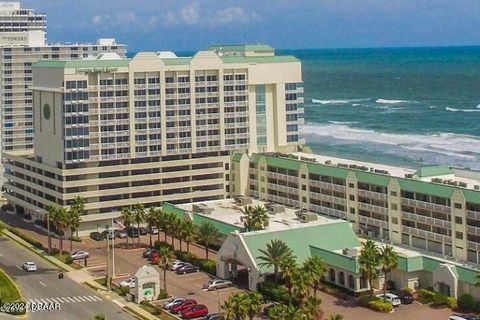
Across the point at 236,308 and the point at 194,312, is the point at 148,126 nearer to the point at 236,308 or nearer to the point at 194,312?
the point at 194,312

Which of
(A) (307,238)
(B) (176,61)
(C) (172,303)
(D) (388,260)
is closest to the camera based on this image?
(D) (388,260)

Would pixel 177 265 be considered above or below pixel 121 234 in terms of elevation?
below

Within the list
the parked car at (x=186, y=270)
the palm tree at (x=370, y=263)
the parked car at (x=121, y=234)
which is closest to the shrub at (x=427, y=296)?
the palm tree at (x=370, y=263)

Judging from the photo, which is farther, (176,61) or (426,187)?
(176,61)

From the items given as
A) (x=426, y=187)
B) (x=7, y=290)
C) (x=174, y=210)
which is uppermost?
(x=426, y=187)

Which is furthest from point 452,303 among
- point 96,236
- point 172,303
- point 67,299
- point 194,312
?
point 96,236

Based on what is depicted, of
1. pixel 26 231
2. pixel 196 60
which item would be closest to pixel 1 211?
pixel 26 231

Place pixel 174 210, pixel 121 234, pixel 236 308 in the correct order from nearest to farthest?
1. pixel 236 308
2. pixel 174 210
3. pixel 121 234
